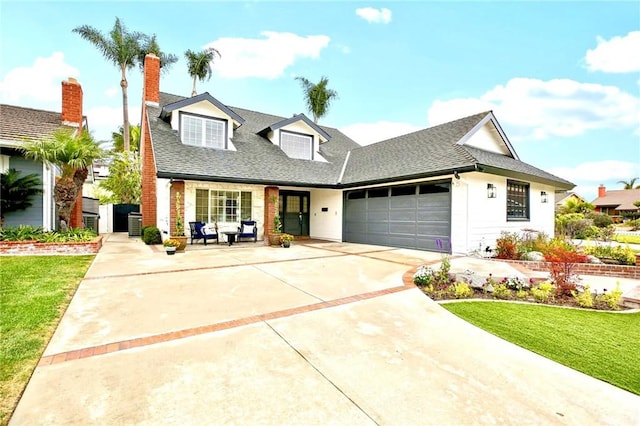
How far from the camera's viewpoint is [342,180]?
14.8 metres

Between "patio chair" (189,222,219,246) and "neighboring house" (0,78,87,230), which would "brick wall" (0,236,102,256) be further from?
"patio chair" (189,222,219,246)

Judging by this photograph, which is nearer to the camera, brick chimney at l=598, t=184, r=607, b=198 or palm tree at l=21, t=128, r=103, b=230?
palm tree at l=21, t=128, r=103, b=230

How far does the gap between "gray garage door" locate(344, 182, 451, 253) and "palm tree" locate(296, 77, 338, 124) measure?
47.4ft

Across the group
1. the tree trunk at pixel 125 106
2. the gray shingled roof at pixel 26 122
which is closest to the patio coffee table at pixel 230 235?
the gray shingled roof at pixel 26 122

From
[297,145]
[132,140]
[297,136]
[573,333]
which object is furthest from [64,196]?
[132,140]

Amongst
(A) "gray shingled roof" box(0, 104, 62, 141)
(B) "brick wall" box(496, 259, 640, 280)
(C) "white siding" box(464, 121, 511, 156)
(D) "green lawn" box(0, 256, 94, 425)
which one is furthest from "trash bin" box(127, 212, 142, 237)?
(B) "brick wall" box(496, 259, 640, 280)

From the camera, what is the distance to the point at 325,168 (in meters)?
15.9

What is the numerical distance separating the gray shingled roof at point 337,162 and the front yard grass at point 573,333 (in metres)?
5.54

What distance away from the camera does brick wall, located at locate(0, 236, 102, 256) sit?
8086mm

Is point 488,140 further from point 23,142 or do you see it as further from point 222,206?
point 23,142

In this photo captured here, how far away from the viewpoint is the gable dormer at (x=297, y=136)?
1560cm

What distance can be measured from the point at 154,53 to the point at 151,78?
11.1 m

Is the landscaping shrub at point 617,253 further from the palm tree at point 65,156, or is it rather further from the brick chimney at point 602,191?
the brick chimney at point 602,191

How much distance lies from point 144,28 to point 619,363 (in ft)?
99.4
